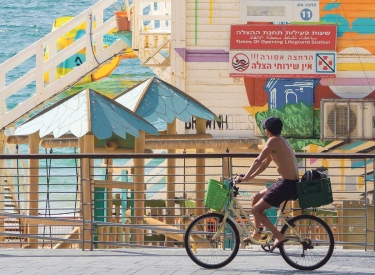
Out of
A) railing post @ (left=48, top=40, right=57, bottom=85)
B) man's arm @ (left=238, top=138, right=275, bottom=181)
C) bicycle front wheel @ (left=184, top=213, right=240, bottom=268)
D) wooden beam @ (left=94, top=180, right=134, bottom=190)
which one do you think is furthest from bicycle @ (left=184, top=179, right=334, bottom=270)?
railing post @ (left=48, top=40, right=57, bottom=85)

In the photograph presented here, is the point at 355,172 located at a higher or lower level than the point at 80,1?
lower

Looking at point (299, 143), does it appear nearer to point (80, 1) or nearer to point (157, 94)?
point (157, 94)

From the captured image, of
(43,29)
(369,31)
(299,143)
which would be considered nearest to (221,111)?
(299,143)

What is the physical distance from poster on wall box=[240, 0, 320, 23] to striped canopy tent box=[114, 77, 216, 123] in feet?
24.2

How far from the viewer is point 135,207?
48.5 ft

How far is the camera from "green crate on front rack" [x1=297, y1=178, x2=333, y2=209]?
36.5 feet

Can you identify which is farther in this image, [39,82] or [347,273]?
[39,82]

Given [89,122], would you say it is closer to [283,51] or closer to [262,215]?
[262,215]

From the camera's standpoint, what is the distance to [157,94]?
1728 centimetres

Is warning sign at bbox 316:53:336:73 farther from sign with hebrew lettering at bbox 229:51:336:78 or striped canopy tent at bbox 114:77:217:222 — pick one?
striped canopy tent at bbox 114:77:217:222

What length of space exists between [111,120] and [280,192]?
4.74 meters

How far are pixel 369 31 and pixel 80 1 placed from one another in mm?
44770

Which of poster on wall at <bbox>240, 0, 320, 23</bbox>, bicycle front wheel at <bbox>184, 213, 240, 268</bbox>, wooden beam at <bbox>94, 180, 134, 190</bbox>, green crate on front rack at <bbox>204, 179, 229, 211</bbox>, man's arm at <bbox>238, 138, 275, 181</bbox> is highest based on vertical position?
poster on wall at <bbox>240, 0, 320, 23</bbox>

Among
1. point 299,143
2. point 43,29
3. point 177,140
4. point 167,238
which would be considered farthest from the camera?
point 43,29
